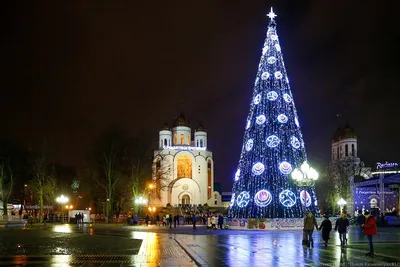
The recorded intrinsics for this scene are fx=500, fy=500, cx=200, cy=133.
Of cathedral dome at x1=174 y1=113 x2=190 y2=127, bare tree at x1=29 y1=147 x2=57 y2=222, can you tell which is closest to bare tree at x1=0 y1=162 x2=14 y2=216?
bare tree at x1=29 y1=147 x2=57 y2=222

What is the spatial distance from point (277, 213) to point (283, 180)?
96.9 inches

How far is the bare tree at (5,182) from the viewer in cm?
6053

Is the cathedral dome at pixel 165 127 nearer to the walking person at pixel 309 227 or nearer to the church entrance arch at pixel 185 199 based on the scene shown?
the church entrance arch at pixel 185 199

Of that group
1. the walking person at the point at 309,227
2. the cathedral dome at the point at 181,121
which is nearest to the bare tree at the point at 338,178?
the cathedral dome at the point at 181,121

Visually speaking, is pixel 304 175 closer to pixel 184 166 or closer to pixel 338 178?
pixel 338 178

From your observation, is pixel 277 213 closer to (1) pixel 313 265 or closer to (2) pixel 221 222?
(2) pixel 221 222

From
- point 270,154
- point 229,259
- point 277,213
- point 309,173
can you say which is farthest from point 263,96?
point 229,259

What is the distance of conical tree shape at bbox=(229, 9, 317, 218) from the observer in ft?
116

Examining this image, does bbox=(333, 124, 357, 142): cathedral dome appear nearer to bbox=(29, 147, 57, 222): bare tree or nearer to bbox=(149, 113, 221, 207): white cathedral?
bbox=(149, 113, 221, 207): white cathedral

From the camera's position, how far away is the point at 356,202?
69312mm

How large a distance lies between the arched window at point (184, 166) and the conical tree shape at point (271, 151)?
6126 centimetres

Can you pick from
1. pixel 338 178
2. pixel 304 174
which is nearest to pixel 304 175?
pixel 304 174

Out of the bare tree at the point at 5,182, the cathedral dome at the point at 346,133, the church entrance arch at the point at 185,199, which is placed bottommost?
the church entrance arch at the point at 185,199

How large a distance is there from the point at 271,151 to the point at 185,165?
6473 cm
